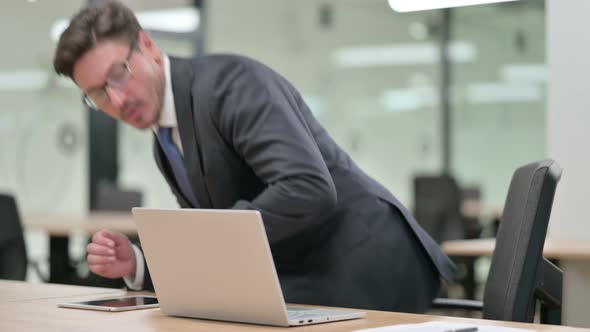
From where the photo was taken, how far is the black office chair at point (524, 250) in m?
1.85

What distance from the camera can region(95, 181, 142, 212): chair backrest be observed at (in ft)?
20.4

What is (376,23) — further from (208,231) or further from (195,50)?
(208,231)

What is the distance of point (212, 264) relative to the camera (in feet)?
5.69

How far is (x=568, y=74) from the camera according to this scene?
3721 mm

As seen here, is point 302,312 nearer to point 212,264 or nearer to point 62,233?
point 212,264

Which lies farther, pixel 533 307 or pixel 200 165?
pixel 200 165

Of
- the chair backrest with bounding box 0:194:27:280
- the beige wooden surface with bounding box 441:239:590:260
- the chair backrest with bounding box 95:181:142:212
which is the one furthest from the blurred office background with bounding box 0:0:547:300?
the beige wooden surface with bounding box 441:239:590:260

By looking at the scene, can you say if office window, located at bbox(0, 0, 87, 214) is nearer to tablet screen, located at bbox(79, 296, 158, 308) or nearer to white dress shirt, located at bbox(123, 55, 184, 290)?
white dress shirt, located at bbox(123, 55, 184, 290)

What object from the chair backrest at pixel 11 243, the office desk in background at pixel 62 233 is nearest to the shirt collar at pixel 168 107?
the chair backrest at pixel 11 243

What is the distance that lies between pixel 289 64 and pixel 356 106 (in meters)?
0.70

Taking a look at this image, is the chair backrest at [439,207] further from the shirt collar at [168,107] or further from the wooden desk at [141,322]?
the wooden desk at [141,322]

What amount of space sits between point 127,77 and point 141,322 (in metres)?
0.65

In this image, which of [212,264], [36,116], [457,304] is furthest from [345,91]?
[212,264]

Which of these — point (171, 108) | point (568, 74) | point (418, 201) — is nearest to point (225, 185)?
point (171, 108)
